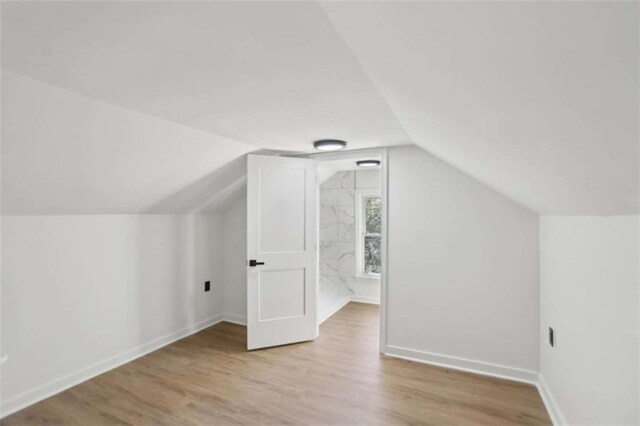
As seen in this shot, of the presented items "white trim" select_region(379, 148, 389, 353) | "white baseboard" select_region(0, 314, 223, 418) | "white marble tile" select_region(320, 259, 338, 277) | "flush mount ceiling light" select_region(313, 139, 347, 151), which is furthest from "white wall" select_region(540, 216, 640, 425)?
"white baseboard" select_region(0, 314, 223, 418)

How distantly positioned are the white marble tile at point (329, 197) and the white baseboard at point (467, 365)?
2.80 meters

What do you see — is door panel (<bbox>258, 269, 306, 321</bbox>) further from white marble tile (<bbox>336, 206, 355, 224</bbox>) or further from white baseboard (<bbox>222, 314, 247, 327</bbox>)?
white marble tile (<bbox>336, 206, 355, 224</bbox>)

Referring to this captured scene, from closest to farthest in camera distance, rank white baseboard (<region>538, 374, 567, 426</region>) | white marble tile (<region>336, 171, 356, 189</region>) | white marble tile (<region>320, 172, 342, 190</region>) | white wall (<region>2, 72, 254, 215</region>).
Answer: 1. white wall (<region>2, 72, 254, 215</region>)
2. white baseboard (<region>538, 374, 567, 426</region>)
3. white marble tile (<region>336, 171, 356, 189</region>)
4. white marble tile (<region>320, 172, 342, 190</region>)

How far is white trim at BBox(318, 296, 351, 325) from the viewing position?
4.11 m

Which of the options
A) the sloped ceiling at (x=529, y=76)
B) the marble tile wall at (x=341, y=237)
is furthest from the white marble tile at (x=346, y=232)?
the sloped ceiling at (x=529, y=76)

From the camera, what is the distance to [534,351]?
256 centimetres

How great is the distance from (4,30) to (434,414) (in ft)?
10.1

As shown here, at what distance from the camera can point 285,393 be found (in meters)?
2.40

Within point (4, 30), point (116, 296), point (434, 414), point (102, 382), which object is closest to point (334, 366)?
point (434, 414)

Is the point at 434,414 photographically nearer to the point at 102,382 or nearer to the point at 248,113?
the point at 248,113

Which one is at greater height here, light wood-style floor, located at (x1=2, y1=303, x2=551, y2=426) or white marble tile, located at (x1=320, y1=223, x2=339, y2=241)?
white marble tile, located at (x1=320, y1=223, x2=339, y2=241)

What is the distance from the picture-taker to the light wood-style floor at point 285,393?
83.2 inches

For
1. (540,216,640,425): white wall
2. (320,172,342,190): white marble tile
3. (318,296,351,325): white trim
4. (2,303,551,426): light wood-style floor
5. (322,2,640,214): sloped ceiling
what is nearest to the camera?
(322,2,640,214): sloped ceiling

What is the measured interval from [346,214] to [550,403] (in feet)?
11.8
